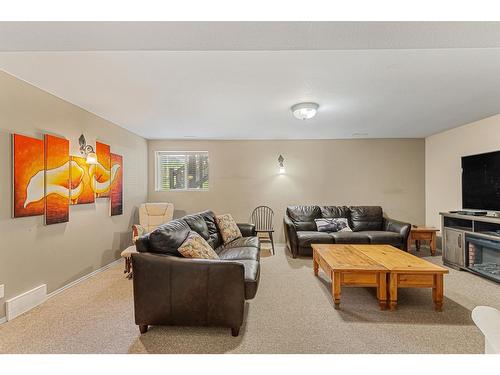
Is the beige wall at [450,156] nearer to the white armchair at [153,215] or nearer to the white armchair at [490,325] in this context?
the white armchair at [490,325]

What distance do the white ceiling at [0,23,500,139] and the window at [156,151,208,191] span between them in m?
1.21

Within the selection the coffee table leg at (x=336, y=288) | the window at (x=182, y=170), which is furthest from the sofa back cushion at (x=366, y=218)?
the window at (x=182, y=170)

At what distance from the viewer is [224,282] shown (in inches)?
80.7

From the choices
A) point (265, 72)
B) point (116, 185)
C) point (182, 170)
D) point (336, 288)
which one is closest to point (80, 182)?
point (116, 185)

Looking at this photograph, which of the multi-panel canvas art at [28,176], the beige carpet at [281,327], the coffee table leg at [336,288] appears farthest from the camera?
the coffee table leg at [336,288]

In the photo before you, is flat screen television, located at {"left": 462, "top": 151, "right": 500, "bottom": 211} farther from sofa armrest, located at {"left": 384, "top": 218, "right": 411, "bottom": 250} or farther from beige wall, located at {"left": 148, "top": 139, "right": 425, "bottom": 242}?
beige wall, located at {"left": 148, "top": 139, "right": 425, "bottom": 242}

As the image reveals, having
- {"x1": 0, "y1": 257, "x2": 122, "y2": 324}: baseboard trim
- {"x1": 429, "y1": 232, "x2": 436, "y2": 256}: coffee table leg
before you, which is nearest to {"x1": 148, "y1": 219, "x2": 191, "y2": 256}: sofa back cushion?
{"x1": 0, "y1": 257, "x2": 122, "y2": 324}: baseboard trim

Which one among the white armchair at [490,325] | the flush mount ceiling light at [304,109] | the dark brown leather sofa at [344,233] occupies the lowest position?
the dark brown leather sofa at [344,233]

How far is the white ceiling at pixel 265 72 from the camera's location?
2.83ft

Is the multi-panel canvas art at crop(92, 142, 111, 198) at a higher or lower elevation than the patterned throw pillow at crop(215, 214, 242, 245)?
higher

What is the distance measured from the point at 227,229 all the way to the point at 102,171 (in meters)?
2.10

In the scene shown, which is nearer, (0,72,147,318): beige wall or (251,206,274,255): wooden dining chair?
(0,72,147,318): beige wall

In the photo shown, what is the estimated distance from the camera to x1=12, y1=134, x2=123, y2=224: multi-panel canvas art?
2438 mm

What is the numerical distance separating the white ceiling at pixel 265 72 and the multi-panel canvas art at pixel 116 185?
2.27 feet
